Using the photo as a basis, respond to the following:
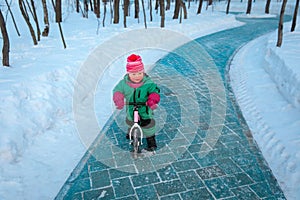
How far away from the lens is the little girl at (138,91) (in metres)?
3.48

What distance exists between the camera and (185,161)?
4.02 metres

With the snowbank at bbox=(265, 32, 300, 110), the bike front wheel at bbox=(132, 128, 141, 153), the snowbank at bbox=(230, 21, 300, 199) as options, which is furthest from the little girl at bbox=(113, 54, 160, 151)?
the snowbank at bbox=(265, 32, 300, 110)

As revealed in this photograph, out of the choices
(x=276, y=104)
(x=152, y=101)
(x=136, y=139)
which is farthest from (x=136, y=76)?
Result: (x=276, y=104)

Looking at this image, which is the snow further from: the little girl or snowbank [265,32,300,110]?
the little girl

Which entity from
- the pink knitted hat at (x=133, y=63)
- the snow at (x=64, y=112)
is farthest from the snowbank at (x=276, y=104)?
the pink knitted hat at (x=133, y=63)

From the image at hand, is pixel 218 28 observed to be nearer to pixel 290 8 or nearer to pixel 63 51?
pixel 63 51

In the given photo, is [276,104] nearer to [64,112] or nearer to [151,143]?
[151,143]

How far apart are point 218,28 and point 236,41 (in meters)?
4.19

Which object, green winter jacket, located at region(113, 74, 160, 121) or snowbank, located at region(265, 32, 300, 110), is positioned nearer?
green winter jacket, located at region(113, 74, 160, 121)

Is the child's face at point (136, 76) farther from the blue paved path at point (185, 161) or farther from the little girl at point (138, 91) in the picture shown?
the blue paved path at point (185, 161)

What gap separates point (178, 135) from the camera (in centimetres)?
474

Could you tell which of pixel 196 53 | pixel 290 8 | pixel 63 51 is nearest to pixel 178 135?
pixel 63 51

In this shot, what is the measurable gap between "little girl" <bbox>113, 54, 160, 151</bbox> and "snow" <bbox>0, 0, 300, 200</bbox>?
121 centimetres

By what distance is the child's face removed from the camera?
3528mm
